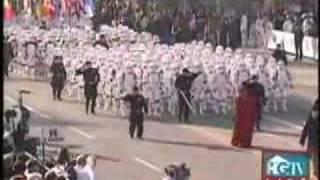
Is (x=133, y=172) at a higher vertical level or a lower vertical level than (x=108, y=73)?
lower

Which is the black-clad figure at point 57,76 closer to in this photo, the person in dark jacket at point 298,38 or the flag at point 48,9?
the flag at point 48,9

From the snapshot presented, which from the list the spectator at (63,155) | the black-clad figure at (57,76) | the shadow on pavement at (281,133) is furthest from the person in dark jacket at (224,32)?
Result: the spectator at (63,155)

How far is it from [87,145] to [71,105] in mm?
187

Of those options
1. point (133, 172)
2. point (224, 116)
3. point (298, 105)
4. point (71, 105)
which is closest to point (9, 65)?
point (71, 105)

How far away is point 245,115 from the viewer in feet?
12.7

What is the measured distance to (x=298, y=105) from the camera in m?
3.84

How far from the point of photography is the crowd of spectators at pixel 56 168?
3769 mm

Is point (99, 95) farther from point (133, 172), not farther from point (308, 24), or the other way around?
point (308, 24)

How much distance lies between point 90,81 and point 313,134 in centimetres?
100

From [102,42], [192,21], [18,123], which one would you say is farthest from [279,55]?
[18,123]

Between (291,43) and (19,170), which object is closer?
(19,170)

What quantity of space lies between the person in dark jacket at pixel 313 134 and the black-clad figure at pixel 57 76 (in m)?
1.07

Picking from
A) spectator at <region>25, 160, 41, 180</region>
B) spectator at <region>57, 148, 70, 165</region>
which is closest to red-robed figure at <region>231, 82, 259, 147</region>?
spectator at <region>57, 148, 70, 165</region>

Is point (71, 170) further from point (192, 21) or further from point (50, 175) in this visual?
point (192, 21)
